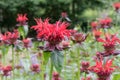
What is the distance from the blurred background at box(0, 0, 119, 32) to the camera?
463 inches

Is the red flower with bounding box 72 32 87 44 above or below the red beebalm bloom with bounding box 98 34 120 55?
above

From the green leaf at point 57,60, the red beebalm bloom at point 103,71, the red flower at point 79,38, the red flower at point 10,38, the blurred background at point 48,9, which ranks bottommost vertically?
the red beebalm bloom at point 103,71

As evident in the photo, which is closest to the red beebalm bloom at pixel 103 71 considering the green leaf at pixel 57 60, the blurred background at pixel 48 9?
the green leaf at pixel 57 60

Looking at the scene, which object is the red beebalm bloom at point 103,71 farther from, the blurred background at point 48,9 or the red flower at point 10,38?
the blurred background at point 48,9

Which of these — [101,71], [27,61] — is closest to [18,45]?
[27,61]

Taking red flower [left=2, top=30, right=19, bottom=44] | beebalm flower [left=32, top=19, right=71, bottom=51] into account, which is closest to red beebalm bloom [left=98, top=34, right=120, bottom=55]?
beebalm flower [left=32, top=19, right=71, bottom=51]

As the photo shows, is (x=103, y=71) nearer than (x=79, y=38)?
Yes

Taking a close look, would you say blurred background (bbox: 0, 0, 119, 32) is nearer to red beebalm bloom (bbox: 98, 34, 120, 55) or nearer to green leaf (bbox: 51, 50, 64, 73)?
red beebalm bloom (bbox: 98, 34, 120, 55)

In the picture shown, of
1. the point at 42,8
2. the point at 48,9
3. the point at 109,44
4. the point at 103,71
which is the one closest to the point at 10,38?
the point at 109,44

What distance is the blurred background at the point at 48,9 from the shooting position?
38.5ft

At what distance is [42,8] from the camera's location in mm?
12344

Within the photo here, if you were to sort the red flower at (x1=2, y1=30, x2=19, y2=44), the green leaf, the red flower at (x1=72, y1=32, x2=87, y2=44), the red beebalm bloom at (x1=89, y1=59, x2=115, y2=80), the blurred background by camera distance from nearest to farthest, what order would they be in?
1. the red beebalm bloom at (x1=89, y1=59, x2=115, y2=80)
2. the green leaf
3. the red flower at (x1=72, y1=32, x2=87, y2=44)
4. the red flower at (x1=2, y1=30, x2=19, y2=44)
5. the blurred background

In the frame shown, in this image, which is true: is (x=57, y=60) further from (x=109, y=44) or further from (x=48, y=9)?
(x=48, y=9)

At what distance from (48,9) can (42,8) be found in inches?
7.9
